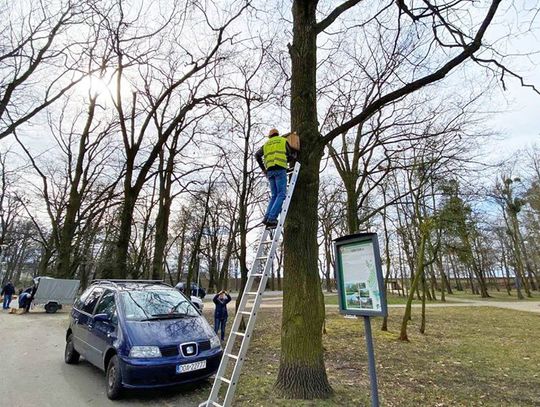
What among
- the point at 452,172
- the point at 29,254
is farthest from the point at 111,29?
the point at 29,254

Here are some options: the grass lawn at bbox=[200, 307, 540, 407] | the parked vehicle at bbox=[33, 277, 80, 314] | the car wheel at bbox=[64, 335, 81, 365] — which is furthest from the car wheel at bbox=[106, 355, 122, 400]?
the parked vehicle at bbox=[33, 277, 80, 314]

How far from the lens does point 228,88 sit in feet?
44.9

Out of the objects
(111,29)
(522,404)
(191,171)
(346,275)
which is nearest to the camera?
(346,275)

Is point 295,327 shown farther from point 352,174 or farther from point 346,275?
point 352,174

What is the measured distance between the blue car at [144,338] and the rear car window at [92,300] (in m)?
0.03

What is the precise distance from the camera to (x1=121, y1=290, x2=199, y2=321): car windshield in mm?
6039

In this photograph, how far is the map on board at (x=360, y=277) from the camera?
3855mm

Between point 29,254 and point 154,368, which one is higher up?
point 29,254

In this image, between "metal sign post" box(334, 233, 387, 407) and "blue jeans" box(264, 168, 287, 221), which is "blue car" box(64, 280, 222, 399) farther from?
"metal sign post" box(334, 233, 387, 407)

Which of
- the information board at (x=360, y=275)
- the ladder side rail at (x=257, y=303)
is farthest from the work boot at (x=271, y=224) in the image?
the information board at (x=360, y=275)

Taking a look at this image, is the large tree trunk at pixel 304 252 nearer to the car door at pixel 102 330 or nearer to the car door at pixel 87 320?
the car door at pixel 102 330

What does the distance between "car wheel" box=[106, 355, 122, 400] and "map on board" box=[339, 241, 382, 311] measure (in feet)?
12.3

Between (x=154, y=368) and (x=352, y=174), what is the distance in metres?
10.9

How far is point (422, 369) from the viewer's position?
Answer: 25.2 ft
